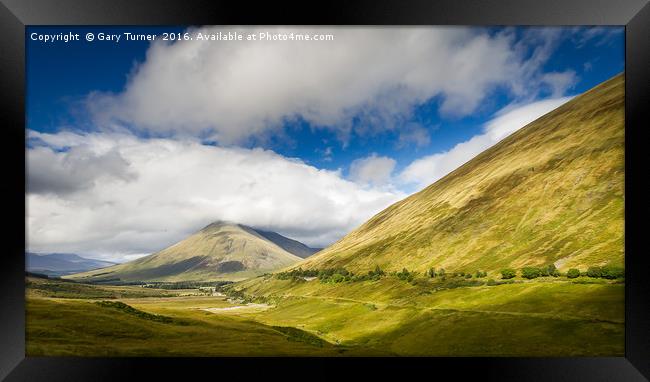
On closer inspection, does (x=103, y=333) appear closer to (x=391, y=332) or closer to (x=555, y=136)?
(x=391, y=332)

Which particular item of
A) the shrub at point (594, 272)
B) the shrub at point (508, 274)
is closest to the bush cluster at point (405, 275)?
the shrub at point (508, 274)

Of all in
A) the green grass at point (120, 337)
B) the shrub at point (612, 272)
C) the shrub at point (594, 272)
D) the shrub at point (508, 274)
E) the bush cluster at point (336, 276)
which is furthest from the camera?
the bush cluster at point (336, 276)

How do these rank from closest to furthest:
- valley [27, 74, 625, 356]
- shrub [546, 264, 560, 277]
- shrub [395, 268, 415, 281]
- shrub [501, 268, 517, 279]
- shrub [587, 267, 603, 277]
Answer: valley [27, 74, 625, 356], shrub [587, 267, 603, 277], shrub [546, 264, 560, 277], shrub [501, 268, 517, 279], shrub [395, 268, 415, 281]

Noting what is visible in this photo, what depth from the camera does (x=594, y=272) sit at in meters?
21.2

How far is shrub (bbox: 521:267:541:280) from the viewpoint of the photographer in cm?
3123

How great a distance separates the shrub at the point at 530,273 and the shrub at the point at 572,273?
4799mm

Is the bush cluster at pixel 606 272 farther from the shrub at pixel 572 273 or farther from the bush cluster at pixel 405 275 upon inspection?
the bush cluster at pixel 405 275

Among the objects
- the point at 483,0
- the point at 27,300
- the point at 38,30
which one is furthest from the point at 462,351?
the point at 38,30

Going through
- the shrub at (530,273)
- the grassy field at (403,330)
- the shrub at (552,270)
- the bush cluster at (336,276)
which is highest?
the shrub at (552,270)

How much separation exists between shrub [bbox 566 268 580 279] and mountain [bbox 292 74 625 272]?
603 mm

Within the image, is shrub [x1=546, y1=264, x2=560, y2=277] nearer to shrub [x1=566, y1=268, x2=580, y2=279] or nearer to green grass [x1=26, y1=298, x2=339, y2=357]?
shrub [x1=566, y1=268, x2=580, y2=279]

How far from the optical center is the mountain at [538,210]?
22703 mm

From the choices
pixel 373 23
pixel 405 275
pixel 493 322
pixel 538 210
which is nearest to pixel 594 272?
pixel 493 322

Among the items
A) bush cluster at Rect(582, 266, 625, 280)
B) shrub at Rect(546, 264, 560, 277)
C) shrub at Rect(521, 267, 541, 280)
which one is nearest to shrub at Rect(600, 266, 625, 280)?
bush cluster at Rect(582, 266, 625, 280)
